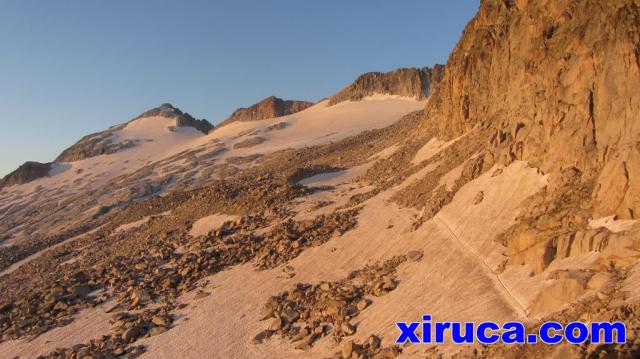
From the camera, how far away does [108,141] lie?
8938 cm

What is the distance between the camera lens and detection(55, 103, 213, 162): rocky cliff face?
8344 cm

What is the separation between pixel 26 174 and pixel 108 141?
17.7 m

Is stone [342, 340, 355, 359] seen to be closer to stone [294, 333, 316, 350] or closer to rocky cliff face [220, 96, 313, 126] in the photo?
stone [294, 333, 316, 350]

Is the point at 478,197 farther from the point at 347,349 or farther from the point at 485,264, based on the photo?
the point at 347,349

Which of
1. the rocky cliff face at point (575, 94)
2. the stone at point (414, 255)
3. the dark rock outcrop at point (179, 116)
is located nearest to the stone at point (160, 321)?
the stone at point (414, 255)

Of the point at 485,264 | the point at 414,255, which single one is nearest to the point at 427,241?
the point at 414,255

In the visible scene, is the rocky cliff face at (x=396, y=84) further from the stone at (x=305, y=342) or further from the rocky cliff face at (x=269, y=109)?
the stone at (x=305, y=342)

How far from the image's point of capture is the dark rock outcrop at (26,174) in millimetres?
74188

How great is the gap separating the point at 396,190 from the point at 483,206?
738 cm

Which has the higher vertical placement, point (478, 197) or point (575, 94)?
point (575, 94)

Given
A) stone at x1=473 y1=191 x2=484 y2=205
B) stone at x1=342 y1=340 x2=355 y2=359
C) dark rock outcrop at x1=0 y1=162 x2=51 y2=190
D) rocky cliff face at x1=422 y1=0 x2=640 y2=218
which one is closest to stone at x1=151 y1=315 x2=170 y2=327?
stone at x1=342 y1=340 x2=355 y2=359

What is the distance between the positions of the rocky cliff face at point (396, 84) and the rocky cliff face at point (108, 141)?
3745 cm

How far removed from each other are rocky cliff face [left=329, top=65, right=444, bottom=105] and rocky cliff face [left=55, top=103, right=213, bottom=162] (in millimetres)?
37455

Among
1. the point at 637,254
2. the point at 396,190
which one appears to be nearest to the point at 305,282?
the point at 396,190
